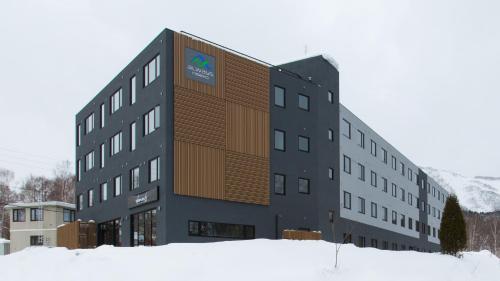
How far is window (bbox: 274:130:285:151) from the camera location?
34.0 meters

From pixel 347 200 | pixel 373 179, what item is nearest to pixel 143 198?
pixel 347 200

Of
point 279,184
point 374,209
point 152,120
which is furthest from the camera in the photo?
point 374,209

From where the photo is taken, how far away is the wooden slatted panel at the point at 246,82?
102ft

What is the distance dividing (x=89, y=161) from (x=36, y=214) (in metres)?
25.3

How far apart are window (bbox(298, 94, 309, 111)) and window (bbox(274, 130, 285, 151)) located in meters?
2.72

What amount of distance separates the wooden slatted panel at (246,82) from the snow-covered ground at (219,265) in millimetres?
13580

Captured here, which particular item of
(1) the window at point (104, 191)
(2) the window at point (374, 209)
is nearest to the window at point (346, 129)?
(2) the window at point (374, 209)

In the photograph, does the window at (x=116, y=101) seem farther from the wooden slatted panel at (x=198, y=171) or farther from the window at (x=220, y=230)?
the window at (x=220, y=230)

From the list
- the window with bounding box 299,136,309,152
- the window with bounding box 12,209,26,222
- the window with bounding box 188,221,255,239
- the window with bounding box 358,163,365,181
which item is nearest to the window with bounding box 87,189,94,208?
the window with bounding box 188,221,255,239

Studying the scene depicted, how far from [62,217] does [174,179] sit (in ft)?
127

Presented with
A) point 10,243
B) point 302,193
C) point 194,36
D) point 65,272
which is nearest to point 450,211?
point 302,193

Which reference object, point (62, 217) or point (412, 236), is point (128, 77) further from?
point (412, 236)

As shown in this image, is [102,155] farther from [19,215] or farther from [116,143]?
[19,215]

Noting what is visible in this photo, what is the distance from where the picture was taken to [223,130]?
99.9ft
